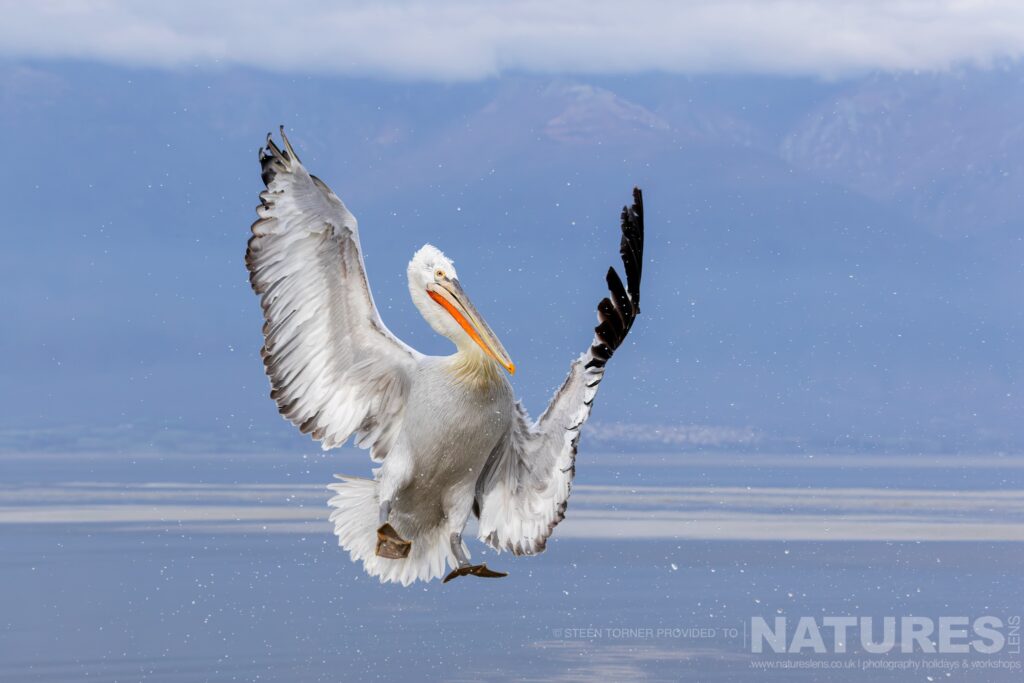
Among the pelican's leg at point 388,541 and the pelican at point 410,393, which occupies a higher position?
the pelican at point 410,393

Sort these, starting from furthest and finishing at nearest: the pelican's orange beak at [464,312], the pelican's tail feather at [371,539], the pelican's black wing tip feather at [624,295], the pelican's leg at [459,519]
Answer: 1. the pelican's tail feather at [371,539]
2. the pelican's leg at [459,519]
3. the pelican's orange beak at [464,312]
4. the pelican's black wing tip feather at [624,295]

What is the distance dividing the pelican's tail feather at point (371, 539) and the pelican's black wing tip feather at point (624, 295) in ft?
6.06

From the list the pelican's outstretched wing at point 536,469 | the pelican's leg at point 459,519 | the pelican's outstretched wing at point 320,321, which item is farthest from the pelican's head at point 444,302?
the pelican's leg at point 459,519

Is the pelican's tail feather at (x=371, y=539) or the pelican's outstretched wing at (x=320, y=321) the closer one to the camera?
the pelican's outstretched wing at (x=320, y=321)

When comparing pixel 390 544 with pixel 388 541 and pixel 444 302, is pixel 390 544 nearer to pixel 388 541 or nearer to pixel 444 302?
pixel 388 541

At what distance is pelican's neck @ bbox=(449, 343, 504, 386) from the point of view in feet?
38.2

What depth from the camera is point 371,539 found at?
12516mm

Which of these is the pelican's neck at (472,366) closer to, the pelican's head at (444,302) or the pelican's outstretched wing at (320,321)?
the pelican's head at (444,302)

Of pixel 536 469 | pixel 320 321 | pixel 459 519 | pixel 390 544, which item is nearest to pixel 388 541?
pixel 390 544

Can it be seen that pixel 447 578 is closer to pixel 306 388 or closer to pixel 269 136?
pixel 306 388

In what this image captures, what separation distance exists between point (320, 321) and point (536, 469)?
5.12 ft

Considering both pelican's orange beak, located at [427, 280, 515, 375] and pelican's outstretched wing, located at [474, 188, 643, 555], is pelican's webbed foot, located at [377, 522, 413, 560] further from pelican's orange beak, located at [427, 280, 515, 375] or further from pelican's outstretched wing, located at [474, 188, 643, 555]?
pelican's orange beak, located at [427, 280, 515, 375]

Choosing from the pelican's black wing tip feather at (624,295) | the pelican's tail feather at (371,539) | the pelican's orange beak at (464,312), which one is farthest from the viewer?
the pelican's tail feather at (371,539)

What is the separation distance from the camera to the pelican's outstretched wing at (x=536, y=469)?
1157cm
